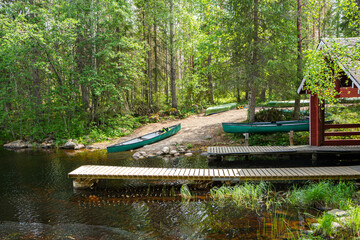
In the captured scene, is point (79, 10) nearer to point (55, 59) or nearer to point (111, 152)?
point (55, 59)

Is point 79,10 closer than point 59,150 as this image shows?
No

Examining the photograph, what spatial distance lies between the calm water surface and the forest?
31.1ft

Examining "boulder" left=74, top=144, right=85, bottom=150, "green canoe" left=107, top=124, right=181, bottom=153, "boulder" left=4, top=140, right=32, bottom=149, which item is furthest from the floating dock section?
"boulder" left=4, top=140, right=32, bottom=149

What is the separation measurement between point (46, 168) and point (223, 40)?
13.2m

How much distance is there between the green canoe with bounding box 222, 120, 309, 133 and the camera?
1362 centimetres

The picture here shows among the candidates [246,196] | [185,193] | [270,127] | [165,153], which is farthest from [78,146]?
[246,196]

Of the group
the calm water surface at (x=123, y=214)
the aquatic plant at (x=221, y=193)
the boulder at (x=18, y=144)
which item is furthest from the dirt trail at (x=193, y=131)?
the aquatic plant at (x=221, y=193)

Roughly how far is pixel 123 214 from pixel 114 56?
48.2 feet

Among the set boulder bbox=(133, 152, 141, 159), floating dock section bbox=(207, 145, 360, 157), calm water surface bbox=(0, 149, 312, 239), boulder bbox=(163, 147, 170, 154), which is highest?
floating dock section bbox=(207, 145, 360, 157)

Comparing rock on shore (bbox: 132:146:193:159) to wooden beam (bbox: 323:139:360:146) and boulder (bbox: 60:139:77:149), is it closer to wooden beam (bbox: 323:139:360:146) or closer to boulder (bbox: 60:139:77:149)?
boulder (bbox: 60:139:77:149)

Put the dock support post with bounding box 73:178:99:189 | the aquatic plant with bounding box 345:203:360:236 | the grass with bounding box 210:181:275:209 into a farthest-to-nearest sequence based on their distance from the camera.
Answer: the dock support post with bounding box 73:178:99:189, the grass with bounding box 210:181:275:209, the aquatic plant with bounding box 345:203:360:236

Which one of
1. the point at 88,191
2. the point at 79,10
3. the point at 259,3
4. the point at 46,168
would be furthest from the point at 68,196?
the point at 79,10

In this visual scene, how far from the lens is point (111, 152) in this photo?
1502cm

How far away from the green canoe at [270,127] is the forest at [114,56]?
1816mm
